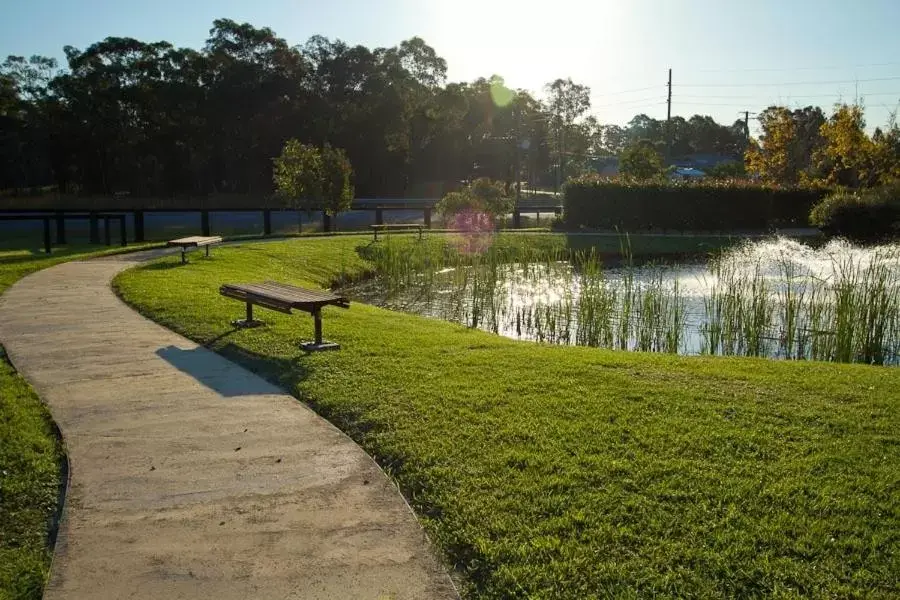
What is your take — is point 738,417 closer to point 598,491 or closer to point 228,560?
point 598,491

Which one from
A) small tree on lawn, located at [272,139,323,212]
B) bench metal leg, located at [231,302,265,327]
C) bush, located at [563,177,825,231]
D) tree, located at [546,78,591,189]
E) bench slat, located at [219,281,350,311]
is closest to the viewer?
bench slat, located at [219,281,350,311]

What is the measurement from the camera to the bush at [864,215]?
2491 centimetres

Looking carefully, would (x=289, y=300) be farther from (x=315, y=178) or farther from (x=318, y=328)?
(x=315, y=178)

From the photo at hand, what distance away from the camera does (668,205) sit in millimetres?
28703

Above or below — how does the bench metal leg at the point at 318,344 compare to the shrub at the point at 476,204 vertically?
below

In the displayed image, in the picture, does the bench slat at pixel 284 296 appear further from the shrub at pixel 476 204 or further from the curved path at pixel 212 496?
the shrub at pixel 476 204

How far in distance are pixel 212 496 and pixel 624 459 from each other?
90.4 inches

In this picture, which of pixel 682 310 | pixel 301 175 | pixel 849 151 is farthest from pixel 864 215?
pixel 682 310

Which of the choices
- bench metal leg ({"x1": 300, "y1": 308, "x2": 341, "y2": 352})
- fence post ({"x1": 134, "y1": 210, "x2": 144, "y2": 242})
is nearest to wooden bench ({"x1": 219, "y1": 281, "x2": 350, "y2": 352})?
bench metal leg ({"x1": 300, "y1": 308, "x2": 341, "y2": 352})

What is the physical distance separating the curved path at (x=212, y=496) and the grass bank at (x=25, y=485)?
0.32 ft

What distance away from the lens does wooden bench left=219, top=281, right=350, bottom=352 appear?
7605 millimetres

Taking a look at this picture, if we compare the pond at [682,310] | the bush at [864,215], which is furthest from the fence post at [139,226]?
the bush at [864,215]

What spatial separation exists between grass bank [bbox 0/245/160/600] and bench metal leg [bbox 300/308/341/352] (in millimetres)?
2399

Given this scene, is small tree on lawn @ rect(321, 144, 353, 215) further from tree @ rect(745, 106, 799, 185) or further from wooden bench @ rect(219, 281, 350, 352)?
tree @ rect(745, 106, 799, 185)
